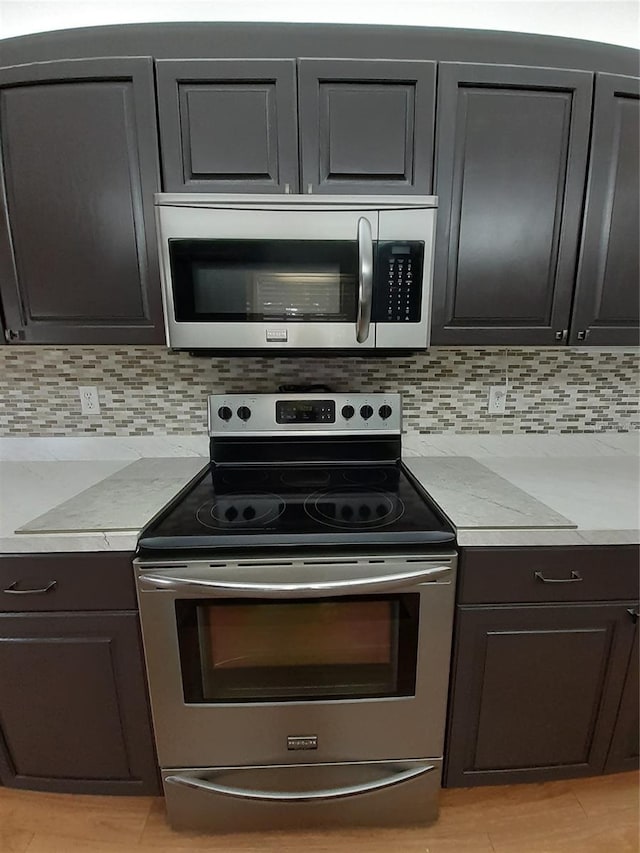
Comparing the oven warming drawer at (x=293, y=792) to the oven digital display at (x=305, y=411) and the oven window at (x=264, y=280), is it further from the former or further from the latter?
the oven window at (x=264, y=280)

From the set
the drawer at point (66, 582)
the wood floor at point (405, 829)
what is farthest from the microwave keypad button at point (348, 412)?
the wood floor at point (405, 829)

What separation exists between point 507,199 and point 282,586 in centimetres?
128

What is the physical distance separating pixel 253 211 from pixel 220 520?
2.83 ft

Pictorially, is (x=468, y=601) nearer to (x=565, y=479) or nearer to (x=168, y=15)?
(x=565, y=479)

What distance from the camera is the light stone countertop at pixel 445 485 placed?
103 cm

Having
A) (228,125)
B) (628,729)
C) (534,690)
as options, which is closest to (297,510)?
(534,690)

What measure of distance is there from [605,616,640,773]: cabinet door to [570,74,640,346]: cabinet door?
2.80 ft

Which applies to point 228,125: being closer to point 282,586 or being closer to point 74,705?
point 282,586

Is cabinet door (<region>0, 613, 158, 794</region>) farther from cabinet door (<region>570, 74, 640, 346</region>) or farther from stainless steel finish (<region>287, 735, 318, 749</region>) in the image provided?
cabinet door (<region>570, 74, 640, 346</region>)

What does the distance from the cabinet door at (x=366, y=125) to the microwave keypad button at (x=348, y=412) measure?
27.4 inches

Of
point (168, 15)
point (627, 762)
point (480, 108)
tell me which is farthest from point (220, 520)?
point (168, 15)

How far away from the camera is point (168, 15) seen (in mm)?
1275

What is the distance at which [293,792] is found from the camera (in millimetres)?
1131

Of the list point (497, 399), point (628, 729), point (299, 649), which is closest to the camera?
point (299, 649)
